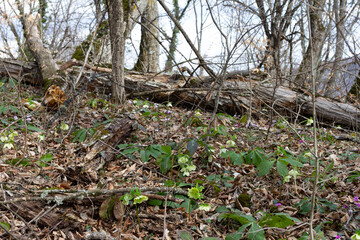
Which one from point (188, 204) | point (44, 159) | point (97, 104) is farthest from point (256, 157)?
point (97, 104)

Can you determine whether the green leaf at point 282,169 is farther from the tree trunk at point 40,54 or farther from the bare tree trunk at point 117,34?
the tree trunk at point 40,54

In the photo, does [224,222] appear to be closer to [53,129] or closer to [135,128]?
[135,128]

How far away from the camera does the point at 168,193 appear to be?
205cm

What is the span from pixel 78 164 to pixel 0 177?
602 mm

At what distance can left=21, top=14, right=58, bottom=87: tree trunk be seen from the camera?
5.05 meters

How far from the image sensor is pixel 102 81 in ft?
16.5

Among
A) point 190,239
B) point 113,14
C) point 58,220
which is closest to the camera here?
point 190,239

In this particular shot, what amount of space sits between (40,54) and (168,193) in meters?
4.60

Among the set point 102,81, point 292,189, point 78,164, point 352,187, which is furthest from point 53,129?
point 352,187

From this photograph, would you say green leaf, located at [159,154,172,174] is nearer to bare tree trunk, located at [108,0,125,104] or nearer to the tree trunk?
bare tree trunk, located at [108,0,125,104]

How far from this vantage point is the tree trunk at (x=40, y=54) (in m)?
5.05

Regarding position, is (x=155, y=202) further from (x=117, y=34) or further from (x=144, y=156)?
(x=117, y=34)

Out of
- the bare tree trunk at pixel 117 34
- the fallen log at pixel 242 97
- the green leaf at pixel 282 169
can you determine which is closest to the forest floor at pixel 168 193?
the green leaf at pixel 282 169

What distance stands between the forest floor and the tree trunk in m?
1.98
